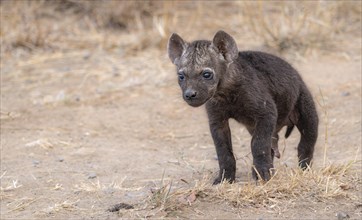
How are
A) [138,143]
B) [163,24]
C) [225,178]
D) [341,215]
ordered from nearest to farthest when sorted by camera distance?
[341,215], [225,178], [138,143], [163,24]

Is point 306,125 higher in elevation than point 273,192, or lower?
higher

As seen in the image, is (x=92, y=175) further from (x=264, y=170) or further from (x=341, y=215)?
(x=341, y=215)

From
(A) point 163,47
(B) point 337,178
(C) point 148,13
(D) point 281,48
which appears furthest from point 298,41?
(B) point 337,178

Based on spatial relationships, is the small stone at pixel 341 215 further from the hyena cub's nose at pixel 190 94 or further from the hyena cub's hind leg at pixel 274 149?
the hyena cub's nose at pixel 190 94

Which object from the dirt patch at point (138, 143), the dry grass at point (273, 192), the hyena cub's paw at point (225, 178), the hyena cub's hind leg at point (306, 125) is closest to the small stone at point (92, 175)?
the dirt patch at point (138, 143)

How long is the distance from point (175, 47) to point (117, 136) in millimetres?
2280

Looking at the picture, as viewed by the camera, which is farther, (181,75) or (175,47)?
(175,47)

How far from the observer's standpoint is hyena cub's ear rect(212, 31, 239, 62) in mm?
6109

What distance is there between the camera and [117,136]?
8.35 meters

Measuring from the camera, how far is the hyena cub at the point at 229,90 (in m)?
5.92

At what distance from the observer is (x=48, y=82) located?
10117mm

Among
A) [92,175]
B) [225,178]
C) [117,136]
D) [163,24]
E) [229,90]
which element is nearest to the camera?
[229,90]

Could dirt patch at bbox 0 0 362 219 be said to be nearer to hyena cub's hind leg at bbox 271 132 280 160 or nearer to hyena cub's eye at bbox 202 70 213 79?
hyena cub's hind leg at bbox 271 132 280 160

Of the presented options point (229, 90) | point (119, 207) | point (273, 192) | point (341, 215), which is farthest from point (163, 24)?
point (341, 215)
